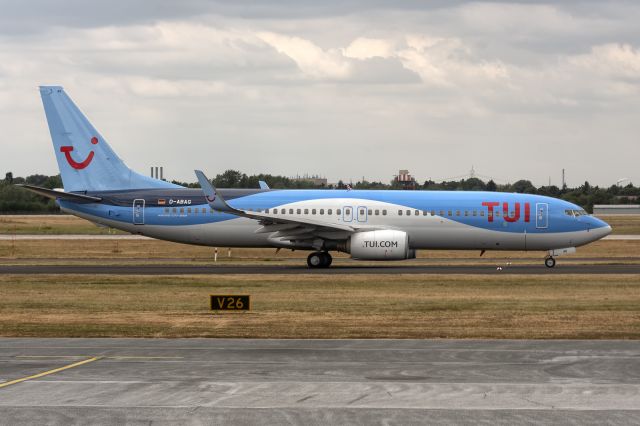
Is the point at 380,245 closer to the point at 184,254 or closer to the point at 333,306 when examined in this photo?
the point at 333,306

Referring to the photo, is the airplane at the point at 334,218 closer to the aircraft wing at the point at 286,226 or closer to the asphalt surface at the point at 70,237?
the aircraft wing at the point at 286,226

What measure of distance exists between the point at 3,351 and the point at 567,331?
1359 cm

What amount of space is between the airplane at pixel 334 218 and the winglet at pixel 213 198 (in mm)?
58

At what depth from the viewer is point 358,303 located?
33.4 meters

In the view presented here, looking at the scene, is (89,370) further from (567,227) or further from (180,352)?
(567,227)

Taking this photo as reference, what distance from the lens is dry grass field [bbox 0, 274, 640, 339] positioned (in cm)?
2669

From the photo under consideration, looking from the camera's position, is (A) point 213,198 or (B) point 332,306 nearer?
(B) point 332,306

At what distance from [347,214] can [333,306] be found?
17.8 metres

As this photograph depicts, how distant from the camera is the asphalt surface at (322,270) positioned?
4628 centimetres

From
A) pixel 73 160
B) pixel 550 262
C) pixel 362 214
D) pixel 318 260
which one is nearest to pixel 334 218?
pixel 362 214

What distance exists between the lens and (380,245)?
48.0m

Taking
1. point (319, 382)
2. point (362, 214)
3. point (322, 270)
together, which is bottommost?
point (319, 382)

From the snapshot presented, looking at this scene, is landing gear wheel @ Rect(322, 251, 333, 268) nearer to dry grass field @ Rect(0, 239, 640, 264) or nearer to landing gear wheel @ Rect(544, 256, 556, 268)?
dry grass field @ Rect(0, 239, 640, 264)

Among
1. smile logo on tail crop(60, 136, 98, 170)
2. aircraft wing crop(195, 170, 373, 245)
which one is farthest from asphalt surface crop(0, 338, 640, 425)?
smile logo on tail crop(60, 136, 98, 170)
